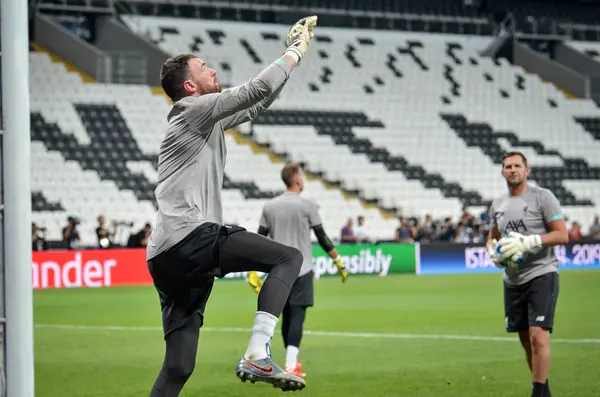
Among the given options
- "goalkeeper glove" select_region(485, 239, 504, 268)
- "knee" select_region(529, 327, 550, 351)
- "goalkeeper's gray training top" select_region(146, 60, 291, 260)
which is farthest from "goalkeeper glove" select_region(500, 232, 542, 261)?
"goalkeeper's gray training top" select_region(146, 60, 291, 260)

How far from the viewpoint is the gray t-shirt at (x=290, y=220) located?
12203 mm

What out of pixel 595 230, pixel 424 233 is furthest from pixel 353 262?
pixel 595 230

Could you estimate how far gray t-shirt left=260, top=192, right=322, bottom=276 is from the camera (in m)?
12.2

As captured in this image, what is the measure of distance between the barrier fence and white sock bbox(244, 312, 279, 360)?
18399 mm

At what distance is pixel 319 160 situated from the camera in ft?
137

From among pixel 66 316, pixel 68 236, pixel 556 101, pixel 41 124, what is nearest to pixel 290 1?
pixel 556 101

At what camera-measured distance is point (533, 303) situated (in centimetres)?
934

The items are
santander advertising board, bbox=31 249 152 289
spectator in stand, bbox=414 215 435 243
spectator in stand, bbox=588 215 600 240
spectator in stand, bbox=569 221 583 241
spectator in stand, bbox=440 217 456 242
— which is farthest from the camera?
spectator in stand, bbox=588 215 600 240

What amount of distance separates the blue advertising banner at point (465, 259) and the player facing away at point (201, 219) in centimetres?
2657

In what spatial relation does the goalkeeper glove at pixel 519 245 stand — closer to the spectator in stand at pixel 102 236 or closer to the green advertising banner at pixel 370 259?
the spectator in stand at pixel 102 236

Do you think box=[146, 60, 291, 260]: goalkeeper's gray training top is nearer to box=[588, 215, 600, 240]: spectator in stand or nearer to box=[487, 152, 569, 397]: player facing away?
box=[487, 152, 569, 397]: player facing away

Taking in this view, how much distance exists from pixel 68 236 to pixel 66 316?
9208 mm

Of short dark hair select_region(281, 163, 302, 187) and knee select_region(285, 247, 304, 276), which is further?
short dark hair select_region(281, 163, 302, 187)

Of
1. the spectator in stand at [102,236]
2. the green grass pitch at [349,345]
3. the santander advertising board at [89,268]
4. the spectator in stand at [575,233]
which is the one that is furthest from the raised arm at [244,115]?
the spectator in stand at [575,233]
